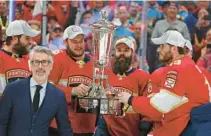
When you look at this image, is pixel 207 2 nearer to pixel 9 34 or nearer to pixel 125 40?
pixel 125 40

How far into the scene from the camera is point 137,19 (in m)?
8.07

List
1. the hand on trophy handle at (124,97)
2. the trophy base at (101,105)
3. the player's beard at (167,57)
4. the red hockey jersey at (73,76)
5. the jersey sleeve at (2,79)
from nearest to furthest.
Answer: the trophy base at (101,105)
the hand on trophy handle at (124,97)
the player's beard at (167,57)
the jersey sleeve at (2,79)
the red hockey jersey at (73,76)

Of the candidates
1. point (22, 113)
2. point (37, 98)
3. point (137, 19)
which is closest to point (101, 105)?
point (37, 98)

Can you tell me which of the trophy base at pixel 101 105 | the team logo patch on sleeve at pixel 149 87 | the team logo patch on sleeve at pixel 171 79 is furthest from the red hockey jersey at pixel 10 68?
the team logo patch on sleeve at pixel 171 79

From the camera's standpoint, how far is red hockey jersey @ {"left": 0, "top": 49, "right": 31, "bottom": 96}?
518cm

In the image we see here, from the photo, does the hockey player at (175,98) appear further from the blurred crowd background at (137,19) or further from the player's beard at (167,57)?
the blurred crowd background at (137,19)

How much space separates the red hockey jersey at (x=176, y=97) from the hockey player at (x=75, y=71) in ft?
2.36

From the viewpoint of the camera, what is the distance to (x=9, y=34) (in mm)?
5297

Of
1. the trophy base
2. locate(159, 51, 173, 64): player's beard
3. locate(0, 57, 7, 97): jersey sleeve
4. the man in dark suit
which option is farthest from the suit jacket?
locate(159, 51, 173, 64): player's beard

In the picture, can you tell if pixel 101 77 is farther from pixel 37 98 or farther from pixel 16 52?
pixel 16 52

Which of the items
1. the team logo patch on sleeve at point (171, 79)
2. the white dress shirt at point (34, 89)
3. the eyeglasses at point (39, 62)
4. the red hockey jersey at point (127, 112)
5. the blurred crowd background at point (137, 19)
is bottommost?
the red hockey jersey at point (127, 112)

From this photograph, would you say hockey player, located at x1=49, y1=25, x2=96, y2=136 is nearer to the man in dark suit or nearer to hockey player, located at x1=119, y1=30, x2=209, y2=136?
hockey player, located at x1=119, y1=30, x2=209, y2=136

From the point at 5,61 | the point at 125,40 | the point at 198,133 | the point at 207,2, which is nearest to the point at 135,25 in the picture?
the point at 207,2

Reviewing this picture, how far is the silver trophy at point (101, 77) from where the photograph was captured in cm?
454
